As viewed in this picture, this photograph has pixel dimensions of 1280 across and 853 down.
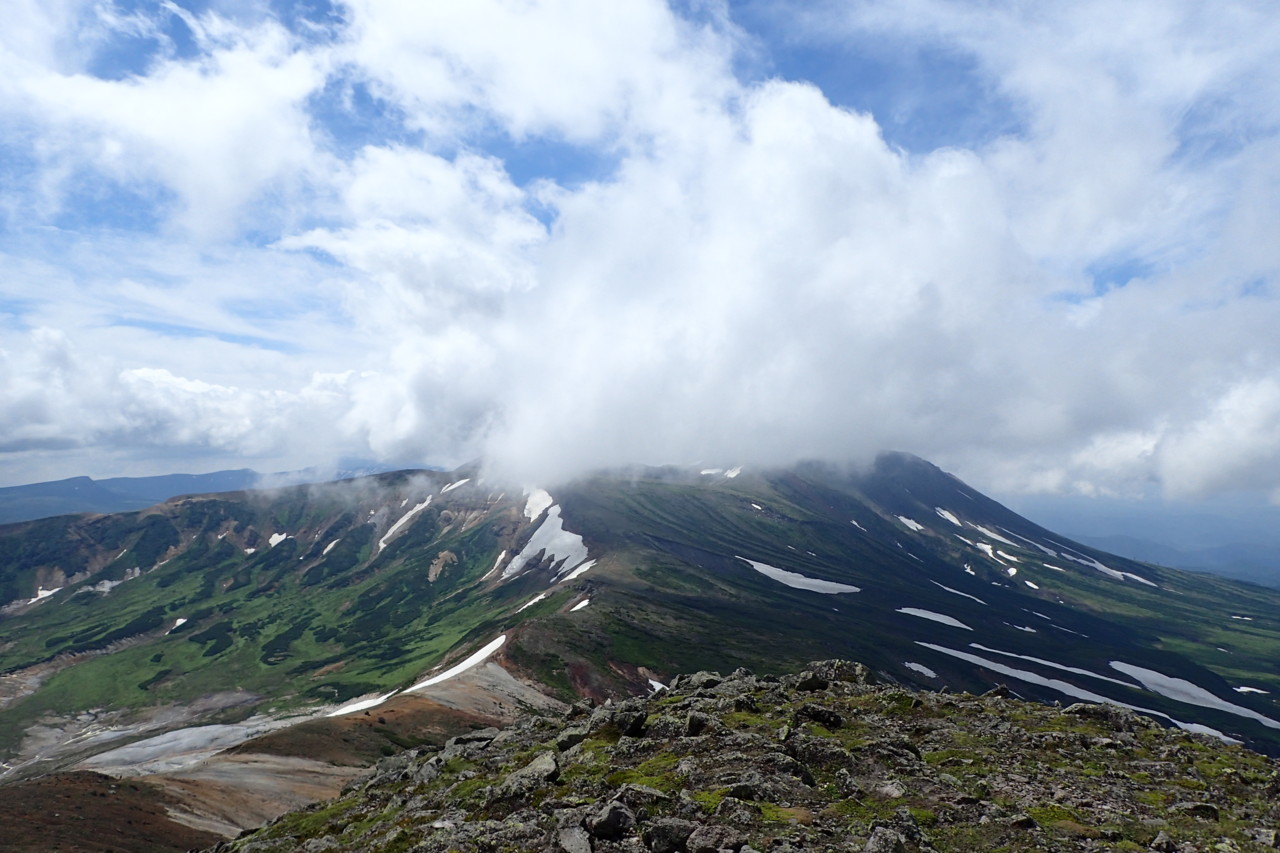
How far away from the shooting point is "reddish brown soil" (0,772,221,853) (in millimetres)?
47781

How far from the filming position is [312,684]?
187250 millimetres

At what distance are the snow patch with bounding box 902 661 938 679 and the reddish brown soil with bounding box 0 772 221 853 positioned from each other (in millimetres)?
161129

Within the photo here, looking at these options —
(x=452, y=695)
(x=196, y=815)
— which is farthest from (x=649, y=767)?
(x=452, y=695)

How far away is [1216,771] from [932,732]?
1202 centimetres

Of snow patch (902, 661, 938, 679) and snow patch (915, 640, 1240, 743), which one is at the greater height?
snow patch (902, 661, 938, 679)

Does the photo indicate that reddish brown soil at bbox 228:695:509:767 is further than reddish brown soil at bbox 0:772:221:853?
Yes

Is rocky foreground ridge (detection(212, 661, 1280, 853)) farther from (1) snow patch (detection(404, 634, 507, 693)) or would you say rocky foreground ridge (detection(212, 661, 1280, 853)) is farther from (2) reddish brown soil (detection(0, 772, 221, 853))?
(1) snow patch (detection(404, 634, 507, 693))

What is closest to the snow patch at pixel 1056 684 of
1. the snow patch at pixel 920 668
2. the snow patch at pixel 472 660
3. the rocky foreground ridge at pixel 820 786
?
the snow patch at pixel 920 668

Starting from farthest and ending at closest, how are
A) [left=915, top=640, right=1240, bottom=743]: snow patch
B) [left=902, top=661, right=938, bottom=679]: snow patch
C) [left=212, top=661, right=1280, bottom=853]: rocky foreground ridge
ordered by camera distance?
[left=915, top=640, right=1240, bottom=743]: snow patch
[left=902, top=661, right=938, bottom=679]: snow patch
[left=212, top=661, right=1280, bottom=853]: rocky foreground ridge

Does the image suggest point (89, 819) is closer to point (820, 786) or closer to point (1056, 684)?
point (820, 786)

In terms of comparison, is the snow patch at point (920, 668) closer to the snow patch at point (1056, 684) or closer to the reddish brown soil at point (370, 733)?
the snow patch at point (1056, 684)

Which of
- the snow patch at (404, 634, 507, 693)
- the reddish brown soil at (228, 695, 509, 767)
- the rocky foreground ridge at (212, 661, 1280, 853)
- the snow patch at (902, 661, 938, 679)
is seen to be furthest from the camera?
the snow patch at (902, 661, 938, 679)

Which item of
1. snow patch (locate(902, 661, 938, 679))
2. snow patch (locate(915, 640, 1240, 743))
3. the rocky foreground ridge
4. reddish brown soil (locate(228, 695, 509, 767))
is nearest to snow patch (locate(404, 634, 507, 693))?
reddish brown soil (locate(228, 695, 509, 767))

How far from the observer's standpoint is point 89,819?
53.1m
